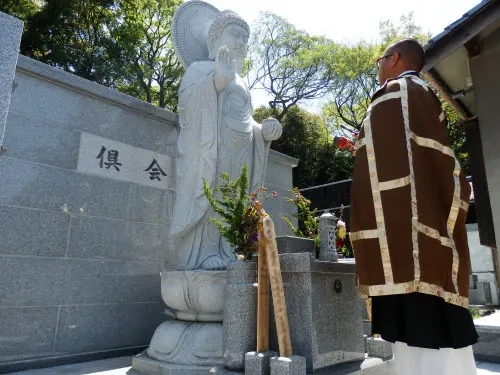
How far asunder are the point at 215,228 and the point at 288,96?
1634cm

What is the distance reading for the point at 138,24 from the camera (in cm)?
1446

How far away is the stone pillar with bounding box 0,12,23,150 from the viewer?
1.82 metres

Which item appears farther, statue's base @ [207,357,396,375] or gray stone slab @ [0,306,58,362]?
gray stone slab @ [0,306,58,362]

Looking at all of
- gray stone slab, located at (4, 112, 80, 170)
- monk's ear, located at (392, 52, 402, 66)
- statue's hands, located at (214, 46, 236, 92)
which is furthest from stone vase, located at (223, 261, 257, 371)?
gray stone slab, located at (4, 112, 80, 170)

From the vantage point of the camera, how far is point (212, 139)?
4.29 metres

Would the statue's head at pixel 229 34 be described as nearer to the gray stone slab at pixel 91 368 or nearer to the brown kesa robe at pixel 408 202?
the brown kesa robe at pixel 408 202

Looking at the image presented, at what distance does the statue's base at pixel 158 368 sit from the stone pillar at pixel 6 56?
235 cm

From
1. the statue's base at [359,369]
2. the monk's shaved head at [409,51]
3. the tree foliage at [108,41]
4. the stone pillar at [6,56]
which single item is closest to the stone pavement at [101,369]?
the statue's base at [359,369]

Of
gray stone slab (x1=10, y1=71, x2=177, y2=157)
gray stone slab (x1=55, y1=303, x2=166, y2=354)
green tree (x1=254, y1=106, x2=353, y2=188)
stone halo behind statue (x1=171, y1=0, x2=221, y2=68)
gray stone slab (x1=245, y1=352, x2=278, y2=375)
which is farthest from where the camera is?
green tree (x1=254, y1=106, x2=353, y2=188)

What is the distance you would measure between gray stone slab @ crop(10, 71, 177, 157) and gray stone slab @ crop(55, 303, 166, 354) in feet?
6.84

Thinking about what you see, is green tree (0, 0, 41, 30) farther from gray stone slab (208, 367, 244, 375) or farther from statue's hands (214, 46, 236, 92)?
gray stone slab (208, 367, 244, 375)

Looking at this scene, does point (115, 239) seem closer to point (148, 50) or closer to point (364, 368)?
point (364, 368)

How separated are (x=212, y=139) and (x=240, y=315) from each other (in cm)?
206

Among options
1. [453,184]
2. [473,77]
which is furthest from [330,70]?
[453,184]
